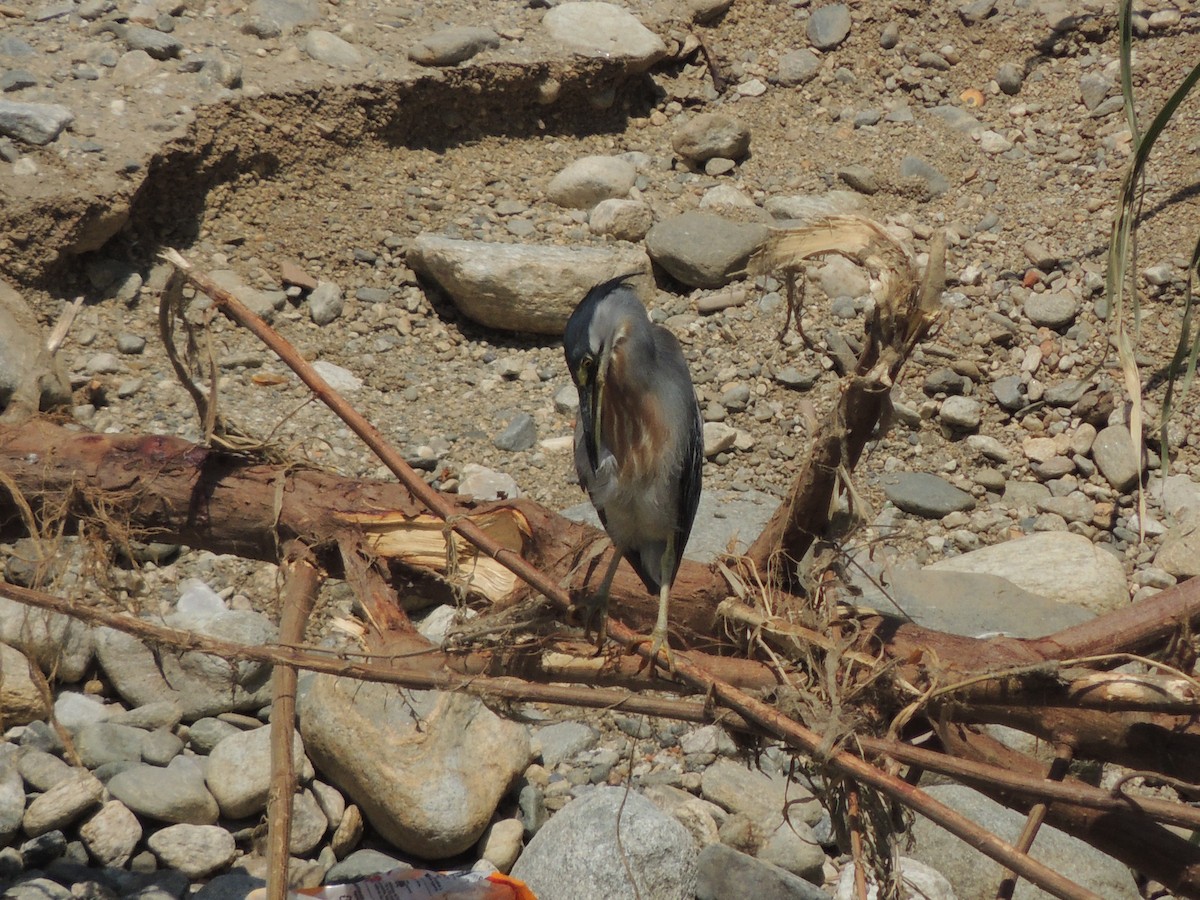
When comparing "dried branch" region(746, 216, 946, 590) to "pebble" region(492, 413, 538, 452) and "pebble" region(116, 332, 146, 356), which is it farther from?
"pebble" region(116, 332, 146, 356)

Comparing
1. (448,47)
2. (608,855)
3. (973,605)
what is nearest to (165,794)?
(608,855)

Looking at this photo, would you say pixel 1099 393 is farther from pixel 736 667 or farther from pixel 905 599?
pixel 736 667

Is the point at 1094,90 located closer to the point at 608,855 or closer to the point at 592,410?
the point at 592,410

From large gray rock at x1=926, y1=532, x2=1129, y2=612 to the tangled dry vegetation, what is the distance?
207cm

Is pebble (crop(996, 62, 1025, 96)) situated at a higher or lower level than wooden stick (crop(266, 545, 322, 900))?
higher

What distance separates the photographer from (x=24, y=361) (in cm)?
465

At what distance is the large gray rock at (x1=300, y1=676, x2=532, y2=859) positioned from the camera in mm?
3811

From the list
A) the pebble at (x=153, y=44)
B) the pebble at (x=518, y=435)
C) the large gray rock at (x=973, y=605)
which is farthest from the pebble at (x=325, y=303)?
the large gray rock at (x=973, y=605)

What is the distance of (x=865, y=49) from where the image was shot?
23.5 ft

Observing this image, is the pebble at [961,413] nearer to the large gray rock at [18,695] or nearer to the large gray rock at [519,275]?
the large gray rock at [519,275]

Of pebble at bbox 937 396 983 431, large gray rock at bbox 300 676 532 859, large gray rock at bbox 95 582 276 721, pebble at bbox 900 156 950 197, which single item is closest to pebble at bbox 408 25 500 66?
pebble at bbox 900 156 950 197

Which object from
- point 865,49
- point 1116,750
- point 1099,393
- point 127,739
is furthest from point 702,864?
point 865,49

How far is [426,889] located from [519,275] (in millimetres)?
3144

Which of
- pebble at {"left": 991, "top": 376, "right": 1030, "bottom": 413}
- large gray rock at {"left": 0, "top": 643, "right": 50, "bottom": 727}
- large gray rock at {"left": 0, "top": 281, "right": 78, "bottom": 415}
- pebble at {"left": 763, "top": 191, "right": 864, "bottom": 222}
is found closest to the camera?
large gray rock at {"left": 0, "top": 643, "right": 50, "bottom": 727}
